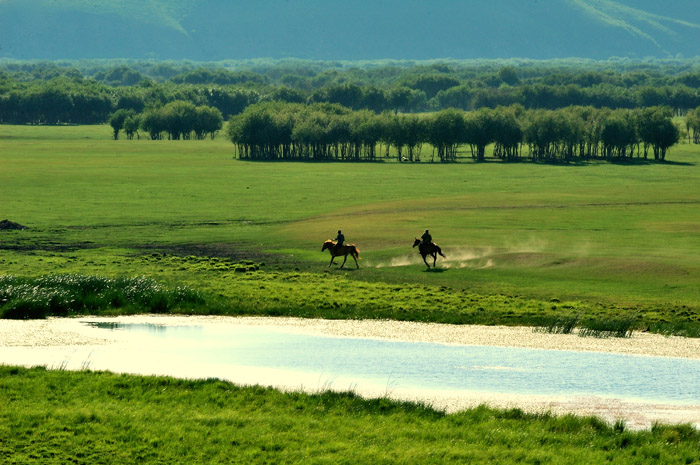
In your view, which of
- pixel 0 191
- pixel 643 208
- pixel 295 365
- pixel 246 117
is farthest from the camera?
pixel 246 117

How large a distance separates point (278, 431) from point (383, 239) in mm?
47508

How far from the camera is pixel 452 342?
1764 inches

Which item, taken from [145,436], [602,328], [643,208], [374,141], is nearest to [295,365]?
[145,436]

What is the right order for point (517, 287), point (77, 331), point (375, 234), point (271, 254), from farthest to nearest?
1. point (375, 234)
2. point (271, 254)
3. point (517, 287)
4. point (77, 331)

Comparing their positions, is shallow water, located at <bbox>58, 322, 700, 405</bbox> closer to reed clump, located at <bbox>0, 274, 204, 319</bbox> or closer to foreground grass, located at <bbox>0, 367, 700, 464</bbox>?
foreground grass, located at <bbox>0, 367, 700, 464</bbox>

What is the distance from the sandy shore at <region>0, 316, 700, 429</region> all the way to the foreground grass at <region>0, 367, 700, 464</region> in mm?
1703

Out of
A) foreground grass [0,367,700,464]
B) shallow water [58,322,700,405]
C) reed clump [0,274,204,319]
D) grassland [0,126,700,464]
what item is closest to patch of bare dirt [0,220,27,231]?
grassland [0,126,700,464]

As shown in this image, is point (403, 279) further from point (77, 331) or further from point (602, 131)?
point (602, 131)

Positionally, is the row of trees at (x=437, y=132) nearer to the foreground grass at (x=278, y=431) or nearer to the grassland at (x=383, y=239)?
the grassland at (x=383, y=239)

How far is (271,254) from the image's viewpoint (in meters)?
71.6

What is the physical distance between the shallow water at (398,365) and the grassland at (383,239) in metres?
6.39

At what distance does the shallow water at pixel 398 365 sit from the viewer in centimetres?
3643

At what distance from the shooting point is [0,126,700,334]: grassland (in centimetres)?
5341

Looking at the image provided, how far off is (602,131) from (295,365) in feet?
549
